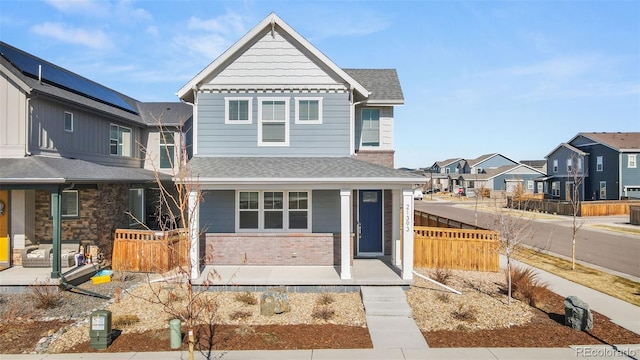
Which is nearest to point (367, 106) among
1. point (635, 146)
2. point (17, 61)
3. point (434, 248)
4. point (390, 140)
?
point (390, 140)

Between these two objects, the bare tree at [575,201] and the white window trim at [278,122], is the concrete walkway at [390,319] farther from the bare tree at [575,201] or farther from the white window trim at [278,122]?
the bare tree at [575,201]

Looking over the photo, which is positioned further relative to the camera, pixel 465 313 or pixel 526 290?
pixel 526 290

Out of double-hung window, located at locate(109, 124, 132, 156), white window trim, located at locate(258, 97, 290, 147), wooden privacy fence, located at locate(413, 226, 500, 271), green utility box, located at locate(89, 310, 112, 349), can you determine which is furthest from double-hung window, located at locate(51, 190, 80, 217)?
wooden privacy fence, located at locate(413, 226, 500, 271)

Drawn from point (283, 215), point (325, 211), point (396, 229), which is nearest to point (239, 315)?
point (283, 215)

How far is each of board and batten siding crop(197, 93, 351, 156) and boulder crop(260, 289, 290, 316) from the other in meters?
5.72

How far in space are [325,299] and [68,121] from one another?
1237 cm

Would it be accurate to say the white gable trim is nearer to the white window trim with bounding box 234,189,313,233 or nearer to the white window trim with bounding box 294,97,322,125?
the white window trim with bounding box 294,97,322,125

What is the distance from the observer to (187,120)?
19.9 metres

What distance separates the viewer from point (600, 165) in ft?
134

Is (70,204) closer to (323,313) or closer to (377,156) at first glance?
(323,313)

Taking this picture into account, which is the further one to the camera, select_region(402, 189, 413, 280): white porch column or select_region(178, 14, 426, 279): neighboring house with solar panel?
select_region(178, 14, 426, 279): neighboring house with solar panel

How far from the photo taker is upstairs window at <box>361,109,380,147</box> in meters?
14.8

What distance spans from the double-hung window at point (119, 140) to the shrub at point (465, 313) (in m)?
16.0

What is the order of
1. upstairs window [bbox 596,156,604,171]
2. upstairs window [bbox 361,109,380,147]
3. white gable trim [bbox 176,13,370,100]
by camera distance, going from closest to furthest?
white gable trim [bbox 176,13,370,100] < upstairs window [bbox 361,109,380,147] < upstairs window [bbox 596,156,604,171]
